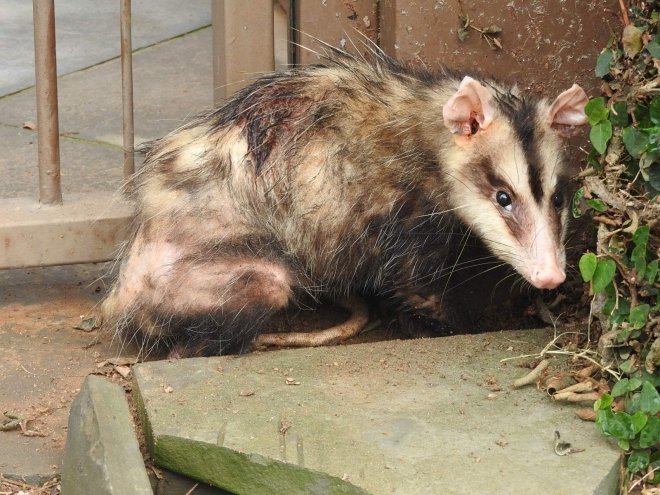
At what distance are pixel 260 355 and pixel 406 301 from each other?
2.08ft

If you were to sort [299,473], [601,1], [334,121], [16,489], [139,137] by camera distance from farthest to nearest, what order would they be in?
[139,137] → [601,1] → [334,121] → [16,489] → [299,473]

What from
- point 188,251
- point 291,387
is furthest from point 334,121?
point 291,387

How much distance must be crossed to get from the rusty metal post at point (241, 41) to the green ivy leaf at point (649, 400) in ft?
6.22

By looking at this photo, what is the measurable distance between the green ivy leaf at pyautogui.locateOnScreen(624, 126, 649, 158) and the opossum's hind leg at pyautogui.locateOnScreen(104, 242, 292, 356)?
1.25 metres

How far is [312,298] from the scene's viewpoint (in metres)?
4.29

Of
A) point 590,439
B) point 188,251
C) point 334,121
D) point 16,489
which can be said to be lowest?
point 16,489

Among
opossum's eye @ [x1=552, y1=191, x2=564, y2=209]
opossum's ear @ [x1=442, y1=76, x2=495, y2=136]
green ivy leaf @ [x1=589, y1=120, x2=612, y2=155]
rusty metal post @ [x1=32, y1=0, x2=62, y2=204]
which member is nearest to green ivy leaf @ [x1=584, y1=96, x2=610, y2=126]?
green ivy leaf @ [x1=589, y1=120, x2=612, y2=155]

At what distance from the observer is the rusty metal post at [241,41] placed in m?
4.24

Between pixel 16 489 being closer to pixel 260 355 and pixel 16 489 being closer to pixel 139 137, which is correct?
pixel 260 355

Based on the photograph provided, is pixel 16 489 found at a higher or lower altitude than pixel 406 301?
lower

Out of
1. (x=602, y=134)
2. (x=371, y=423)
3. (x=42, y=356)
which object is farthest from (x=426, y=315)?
(x=42, y=356)

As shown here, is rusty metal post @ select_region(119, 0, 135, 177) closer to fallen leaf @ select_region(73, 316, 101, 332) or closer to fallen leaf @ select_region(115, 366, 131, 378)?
fallen leaf @ select_region(73, 316, 101, 332)

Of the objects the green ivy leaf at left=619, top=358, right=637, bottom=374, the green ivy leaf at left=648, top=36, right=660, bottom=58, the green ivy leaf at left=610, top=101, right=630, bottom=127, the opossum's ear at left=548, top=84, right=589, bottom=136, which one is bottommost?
the green ivy leaf at left=619, top=358, right=637, bottom=374

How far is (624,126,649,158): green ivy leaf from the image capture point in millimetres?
3104
